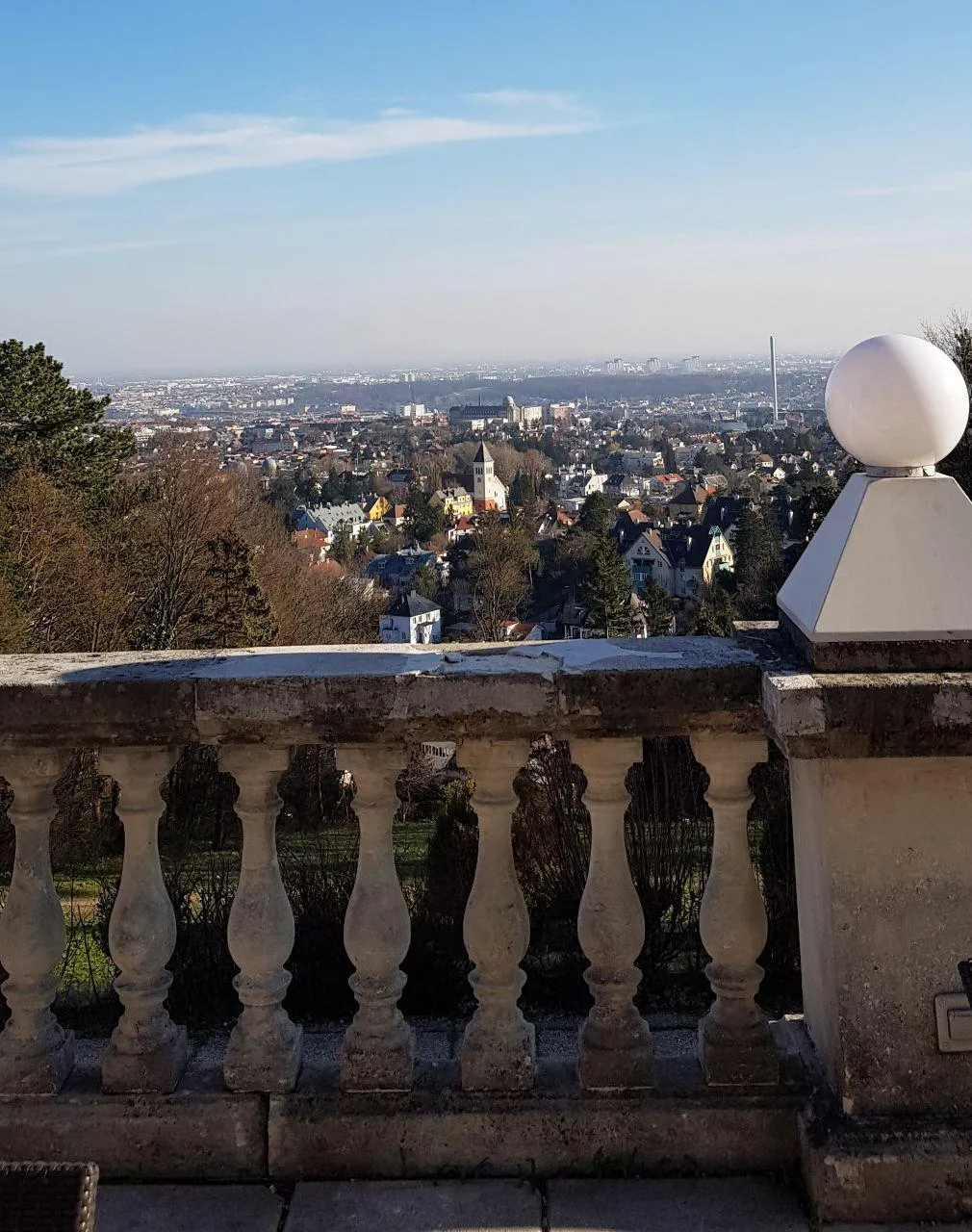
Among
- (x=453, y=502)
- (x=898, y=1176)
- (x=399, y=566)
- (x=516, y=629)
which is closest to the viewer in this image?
(x=898, y=1176)

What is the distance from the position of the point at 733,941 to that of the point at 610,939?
238 millimetres

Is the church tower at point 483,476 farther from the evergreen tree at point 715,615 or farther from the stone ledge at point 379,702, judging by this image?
the stone ledge at point 379,702

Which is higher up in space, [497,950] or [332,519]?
[497,950]

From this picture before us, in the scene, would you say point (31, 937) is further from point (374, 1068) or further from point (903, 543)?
point (903, 543)

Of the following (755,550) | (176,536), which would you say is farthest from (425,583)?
(176,536)

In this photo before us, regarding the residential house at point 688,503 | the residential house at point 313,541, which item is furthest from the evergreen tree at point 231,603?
the residential house at point 688,503

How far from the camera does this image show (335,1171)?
215 cm

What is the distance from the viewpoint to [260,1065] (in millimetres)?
2184

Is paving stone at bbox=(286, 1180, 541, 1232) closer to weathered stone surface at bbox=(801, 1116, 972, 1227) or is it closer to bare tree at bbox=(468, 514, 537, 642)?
weathered stone surface at bbox=(801, 1116, 972, 1227)

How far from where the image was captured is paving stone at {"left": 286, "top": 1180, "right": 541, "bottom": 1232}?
6.59 feet

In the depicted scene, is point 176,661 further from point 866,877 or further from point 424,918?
point 424,918

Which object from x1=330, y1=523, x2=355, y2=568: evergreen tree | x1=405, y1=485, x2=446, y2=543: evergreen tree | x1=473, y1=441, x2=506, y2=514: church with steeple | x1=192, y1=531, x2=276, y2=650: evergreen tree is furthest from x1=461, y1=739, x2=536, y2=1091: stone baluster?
x1=473, y1=441, x2=506, y2=514: church with steeple

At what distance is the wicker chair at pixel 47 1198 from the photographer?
4.71 feet

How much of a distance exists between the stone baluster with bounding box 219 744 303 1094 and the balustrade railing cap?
1.06 m
